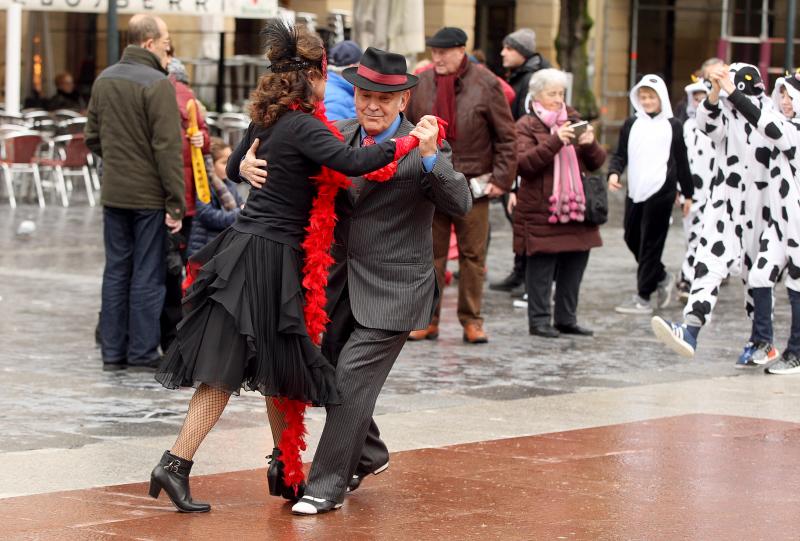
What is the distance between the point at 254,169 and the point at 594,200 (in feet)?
18.7

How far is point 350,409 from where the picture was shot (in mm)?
6340

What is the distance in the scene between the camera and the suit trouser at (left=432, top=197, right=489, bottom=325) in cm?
1108

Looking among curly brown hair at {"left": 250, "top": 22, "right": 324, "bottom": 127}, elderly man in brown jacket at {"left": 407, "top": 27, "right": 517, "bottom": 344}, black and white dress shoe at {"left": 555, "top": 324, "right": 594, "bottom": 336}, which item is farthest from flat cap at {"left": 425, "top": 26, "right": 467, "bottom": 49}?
curly brown hair at {"left": 250, "top": 22, "right": 324, "bottom": 127}

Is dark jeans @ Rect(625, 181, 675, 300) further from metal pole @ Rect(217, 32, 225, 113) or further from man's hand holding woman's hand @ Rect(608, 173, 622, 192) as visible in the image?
metal pole @ Rect(217, 32, 225, 113)

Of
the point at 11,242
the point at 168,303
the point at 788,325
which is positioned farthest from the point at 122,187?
the point at 11,242

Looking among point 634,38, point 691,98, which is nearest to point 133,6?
point 691,98

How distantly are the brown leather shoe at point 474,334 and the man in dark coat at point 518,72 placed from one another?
2886 millimetres

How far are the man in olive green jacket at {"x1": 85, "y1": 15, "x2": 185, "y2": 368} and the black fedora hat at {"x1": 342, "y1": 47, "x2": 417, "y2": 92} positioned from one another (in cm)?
318

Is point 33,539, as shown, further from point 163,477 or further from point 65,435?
point 65,435

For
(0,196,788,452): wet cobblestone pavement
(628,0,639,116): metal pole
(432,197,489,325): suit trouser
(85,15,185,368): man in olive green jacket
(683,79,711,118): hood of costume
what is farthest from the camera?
(628,0,639,116): metal pole

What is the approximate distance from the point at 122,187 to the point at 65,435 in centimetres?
215

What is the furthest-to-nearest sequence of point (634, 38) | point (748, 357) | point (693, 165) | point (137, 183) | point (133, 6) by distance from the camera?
point (634, 38)
point (133, 6)
point (693, 165)
point (748, 357)
point (137, 183)

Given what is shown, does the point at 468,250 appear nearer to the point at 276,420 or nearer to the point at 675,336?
the point at 675,336

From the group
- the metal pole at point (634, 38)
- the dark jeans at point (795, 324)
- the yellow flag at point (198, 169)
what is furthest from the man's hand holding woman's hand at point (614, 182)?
the metal pole at point (634, 38)
